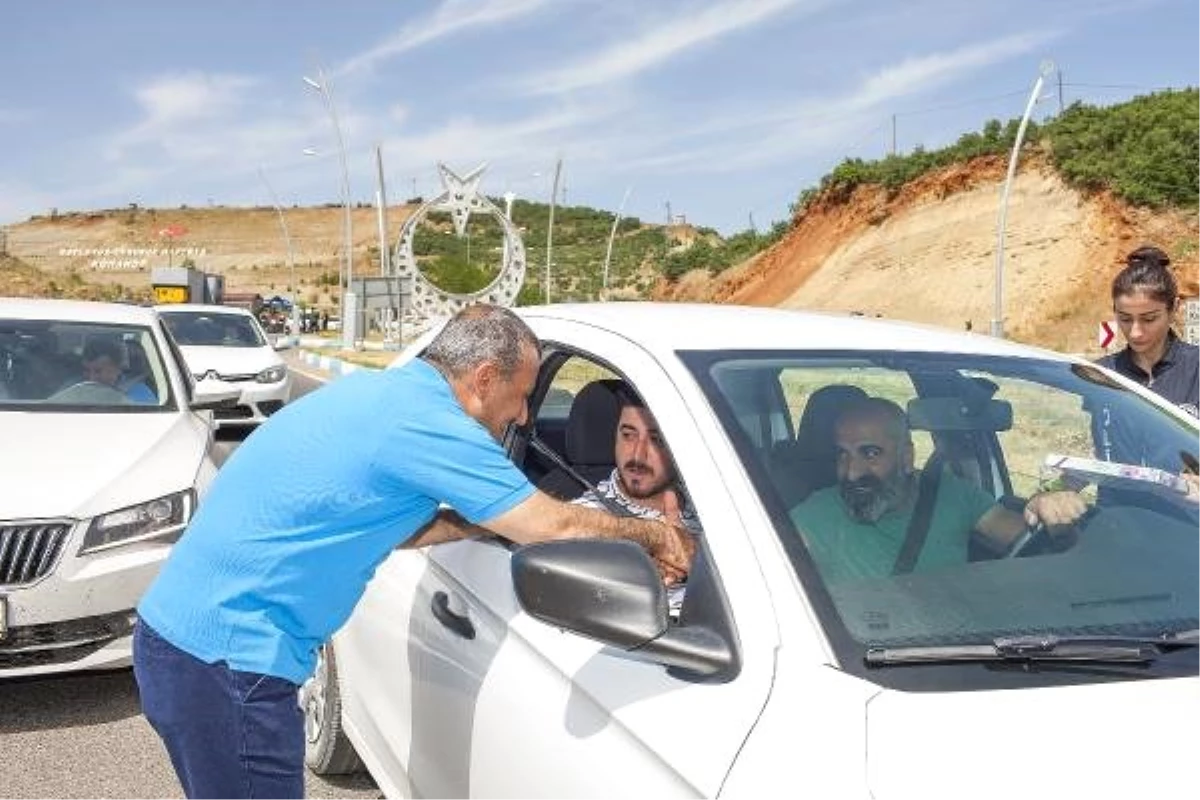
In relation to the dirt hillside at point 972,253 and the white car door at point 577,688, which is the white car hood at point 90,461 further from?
the dirt hillside at point 972,253

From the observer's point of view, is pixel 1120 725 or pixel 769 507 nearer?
pixel 1120 725

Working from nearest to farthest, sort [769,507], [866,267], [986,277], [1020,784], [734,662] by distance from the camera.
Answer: [1020,784] → [734,662] → [769,507] → [986,277] → [866,267]

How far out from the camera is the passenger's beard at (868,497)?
2.35 metres

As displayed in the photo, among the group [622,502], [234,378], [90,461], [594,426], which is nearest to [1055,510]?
[622,502]

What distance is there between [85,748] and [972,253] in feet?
139

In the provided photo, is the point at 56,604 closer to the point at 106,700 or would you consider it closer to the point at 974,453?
the point at 106,700

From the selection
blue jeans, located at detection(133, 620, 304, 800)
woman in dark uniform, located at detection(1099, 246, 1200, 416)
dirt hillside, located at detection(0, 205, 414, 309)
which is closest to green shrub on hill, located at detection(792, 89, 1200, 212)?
woman in dark uniform, located at detection(1099, 246, 1200, 416)

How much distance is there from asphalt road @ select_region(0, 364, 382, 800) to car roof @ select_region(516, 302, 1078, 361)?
196 cm

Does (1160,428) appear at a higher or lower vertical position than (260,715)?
higher

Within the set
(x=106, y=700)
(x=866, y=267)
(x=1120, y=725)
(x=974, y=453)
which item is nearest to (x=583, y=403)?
(x=974, y=453)

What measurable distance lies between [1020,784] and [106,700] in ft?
14.1

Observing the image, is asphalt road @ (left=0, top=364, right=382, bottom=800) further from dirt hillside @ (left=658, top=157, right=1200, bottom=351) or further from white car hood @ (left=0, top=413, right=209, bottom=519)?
dirt hillside @ (left=658, top=157, right=1200, bottom=351)

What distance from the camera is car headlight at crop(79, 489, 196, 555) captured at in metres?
4.52

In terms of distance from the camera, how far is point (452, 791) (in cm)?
254
